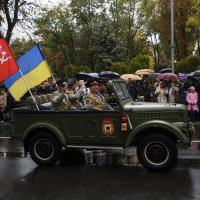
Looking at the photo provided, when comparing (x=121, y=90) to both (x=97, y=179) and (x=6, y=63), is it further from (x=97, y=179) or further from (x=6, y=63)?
(x=6, y=63)

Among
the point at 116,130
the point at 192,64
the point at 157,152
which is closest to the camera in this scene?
the point at 157,152

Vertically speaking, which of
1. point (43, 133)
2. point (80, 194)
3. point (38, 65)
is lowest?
point (80, 194)

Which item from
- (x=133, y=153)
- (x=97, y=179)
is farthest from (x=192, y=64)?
(x=97, y=179)

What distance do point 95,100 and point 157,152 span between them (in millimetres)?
1607

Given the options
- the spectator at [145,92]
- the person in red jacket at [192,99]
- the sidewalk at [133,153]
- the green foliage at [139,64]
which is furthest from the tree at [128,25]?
the sidewalk at [133,153]

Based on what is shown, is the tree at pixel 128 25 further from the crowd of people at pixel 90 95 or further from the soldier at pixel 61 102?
the soldier at pixel 61 102

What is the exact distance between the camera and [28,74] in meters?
9.68

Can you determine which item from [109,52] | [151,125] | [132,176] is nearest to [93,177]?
[132,176]

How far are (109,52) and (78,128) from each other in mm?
39629

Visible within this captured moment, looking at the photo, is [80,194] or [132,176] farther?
[132,176]

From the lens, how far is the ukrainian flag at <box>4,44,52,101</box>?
952cm

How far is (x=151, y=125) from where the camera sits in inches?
320

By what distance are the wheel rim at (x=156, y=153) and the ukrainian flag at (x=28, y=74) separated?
2.94 meters

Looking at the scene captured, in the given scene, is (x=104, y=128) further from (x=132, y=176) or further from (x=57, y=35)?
(x=57, y=35)
